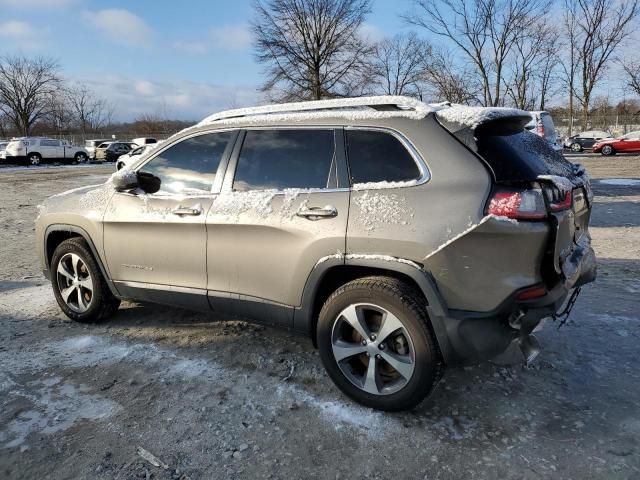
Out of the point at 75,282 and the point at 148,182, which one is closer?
the point at 148,182

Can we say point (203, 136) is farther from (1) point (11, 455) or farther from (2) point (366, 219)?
(1) point (11, 455)

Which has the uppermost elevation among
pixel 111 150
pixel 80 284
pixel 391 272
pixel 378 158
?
pixel 111 150

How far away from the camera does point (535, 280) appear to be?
2.48 metres

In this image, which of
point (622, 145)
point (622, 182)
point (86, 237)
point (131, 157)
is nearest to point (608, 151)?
point (622, 145)

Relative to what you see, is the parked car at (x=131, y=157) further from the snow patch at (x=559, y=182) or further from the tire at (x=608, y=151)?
the tire at (x=608, y=151)

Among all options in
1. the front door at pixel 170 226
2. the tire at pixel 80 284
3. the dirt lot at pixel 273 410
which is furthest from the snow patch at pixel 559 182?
the tire at pixel 80 284

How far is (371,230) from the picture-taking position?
8.87 feet

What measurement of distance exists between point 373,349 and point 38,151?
3399 centimetres

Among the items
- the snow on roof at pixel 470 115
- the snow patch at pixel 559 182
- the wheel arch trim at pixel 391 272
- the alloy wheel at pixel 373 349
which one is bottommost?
the alloy wheel at pixel 373 349

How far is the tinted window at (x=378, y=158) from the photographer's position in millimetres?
2730

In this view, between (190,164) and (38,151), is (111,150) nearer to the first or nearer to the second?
(38,151)

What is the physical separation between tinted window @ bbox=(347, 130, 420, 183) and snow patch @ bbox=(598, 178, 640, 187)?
1361 centimetres

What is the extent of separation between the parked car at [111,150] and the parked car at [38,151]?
7.22 ft

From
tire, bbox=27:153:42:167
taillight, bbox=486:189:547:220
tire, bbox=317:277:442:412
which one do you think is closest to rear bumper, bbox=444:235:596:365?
tire, bbox=317:277:442:412
